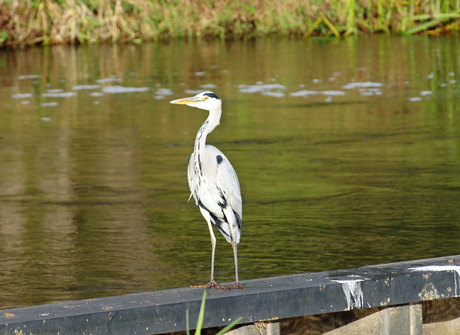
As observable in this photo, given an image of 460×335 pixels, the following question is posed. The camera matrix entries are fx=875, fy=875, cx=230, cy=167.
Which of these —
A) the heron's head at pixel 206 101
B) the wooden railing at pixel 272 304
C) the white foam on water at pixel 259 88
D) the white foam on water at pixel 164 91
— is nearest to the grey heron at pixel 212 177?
the heron's head at pixel 206 101

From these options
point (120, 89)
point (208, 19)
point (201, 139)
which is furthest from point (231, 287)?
point (208, 19)

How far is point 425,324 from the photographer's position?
502 cm

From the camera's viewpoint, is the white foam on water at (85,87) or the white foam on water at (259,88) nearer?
the white foam on water at (259,88)

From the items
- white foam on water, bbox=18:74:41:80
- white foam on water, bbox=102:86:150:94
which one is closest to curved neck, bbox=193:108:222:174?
white foam on water, bbox=102:86:150:94

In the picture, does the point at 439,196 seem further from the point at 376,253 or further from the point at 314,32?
the point at 314,32

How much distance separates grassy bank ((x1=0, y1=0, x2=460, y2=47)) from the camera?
99.9ft

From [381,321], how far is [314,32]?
28999mm

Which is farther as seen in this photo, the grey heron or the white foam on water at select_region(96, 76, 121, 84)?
the white foam on water at select_region(96, 76, 121, 84)

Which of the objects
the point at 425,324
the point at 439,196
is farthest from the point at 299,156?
the point at 425,324

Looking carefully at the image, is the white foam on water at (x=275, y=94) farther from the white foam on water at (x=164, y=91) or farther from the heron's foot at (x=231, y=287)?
the heron's foot at (x=231, y=287)

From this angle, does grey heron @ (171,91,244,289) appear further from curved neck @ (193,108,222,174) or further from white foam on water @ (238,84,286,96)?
white foam on water @ (238,84,286,96)

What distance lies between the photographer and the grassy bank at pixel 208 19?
3044 centimetres

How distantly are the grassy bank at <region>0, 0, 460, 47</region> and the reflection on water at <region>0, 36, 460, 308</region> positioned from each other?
1082 cm

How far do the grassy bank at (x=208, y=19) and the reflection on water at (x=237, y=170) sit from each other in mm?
10820
